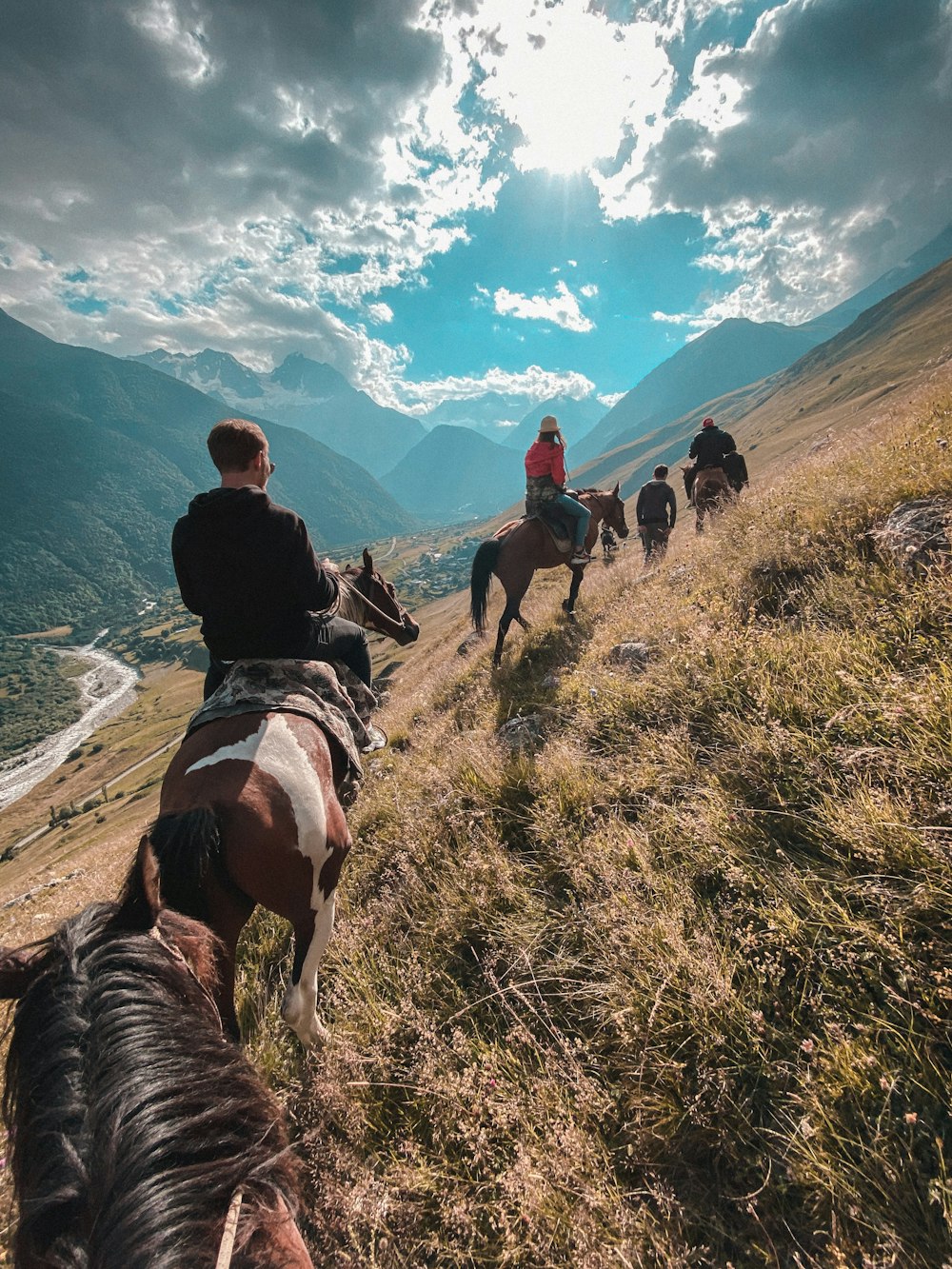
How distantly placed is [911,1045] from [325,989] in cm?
352

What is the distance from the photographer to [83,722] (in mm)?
138625

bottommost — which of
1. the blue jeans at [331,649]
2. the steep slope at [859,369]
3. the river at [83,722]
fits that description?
the river at [83,722]

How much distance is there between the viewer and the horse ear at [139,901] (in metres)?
2.32

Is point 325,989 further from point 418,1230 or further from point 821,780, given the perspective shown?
point 821,780

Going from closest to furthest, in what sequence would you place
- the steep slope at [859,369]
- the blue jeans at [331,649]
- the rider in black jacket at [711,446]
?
the blue jeans at [331,649]
the rider in black jacket at [711,446]
the steep slope at [859,369]

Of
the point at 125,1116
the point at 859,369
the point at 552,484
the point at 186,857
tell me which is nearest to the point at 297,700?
the point at 186,857

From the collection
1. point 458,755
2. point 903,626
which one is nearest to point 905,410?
point 903,626

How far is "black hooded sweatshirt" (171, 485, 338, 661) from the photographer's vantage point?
3.92 m

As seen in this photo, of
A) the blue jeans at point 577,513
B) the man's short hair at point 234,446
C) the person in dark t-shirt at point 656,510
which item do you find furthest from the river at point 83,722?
the man's short hair at point 234,446

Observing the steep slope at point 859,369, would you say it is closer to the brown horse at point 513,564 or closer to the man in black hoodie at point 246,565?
the brown horse at point 513,564

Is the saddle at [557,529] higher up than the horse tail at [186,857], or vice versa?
the saddle at [557,529]

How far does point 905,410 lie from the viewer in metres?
8.02

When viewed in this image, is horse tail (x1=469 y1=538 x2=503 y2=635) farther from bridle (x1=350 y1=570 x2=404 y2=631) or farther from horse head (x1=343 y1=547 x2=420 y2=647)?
bridle (x1=350 y1=570 x2=404 y2=631)

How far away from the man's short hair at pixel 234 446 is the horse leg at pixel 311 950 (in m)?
2.88
